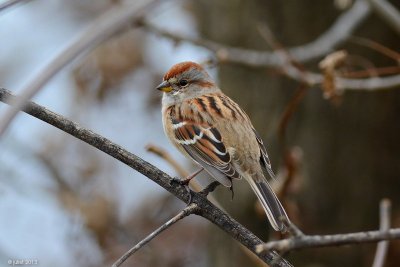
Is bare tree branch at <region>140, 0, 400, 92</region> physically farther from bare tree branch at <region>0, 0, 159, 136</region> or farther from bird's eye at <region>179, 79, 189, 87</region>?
bare tree branch at <region>0, 0, 159, 136</region>

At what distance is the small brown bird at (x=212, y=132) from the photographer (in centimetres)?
349

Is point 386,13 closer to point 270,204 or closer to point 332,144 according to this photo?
point 270,204

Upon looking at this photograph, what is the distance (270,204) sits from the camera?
10.4 ft

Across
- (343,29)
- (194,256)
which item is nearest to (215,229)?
(194,256)

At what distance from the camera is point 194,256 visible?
604 cm

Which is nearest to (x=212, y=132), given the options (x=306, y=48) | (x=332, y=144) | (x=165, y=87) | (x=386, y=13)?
(x=165, y=87)

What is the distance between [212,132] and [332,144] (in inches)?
72.7

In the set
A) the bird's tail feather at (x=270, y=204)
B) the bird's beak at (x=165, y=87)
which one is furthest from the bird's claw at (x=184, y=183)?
the bird's beak at (x=165, y=87)

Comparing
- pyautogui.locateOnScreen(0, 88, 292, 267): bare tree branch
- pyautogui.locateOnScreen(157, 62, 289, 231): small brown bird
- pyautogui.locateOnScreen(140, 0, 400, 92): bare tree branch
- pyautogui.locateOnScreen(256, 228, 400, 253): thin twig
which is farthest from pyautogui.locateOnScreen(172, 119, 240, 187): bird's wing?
pyautogui.locateOnScreen(256, 228, 400, 253): thin twig

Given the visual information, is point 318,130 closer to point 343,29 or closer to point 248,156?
point 343,29

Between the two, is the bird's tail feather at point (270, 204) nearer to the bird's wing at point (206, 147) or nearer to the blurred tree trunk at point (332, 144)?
the bird's wing at point (206, 147)

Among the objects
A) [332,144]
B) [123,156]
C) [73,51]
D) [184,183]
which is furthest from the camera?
[332,144]

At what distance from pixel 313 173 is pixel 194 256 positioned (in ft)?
4.45

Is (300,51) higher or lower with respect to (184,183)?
higher
